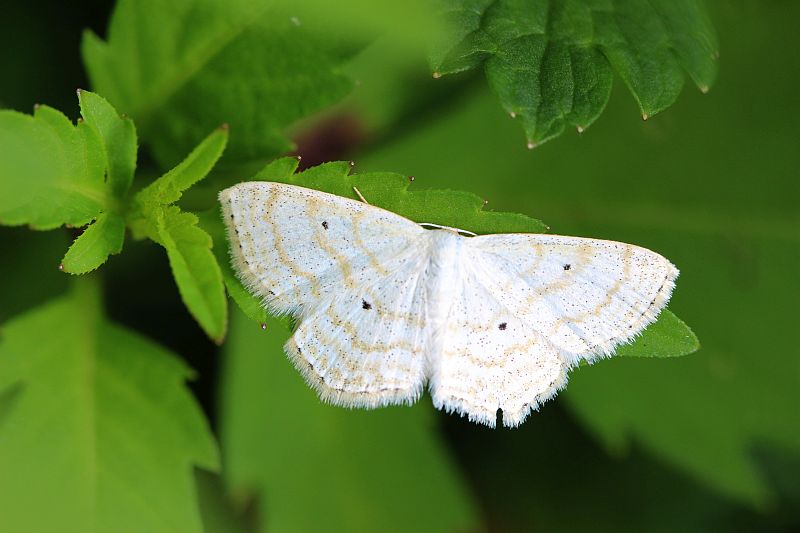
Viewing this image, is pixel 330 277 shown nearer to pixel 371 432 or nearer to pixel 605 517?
pixel 371 432

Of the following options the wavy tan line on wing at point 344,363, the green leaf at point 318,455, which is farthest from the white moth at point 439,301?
the green leaf at point 318,455

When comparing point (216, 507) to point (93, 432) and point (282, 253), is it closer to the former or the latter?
point (93, 432)

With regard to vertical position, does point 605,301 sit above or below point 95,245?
below

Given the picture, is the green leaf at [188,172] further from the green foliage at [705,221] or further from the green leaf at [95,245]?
the green foliage at [705,221]

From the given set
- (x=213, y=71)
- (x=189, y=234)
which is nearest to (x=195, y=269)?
(x=189, y=234)

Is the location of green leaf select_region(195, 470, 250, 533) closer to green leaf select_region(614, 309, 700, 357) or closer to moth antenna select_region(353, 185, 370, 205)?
moth antenna select_region(353, 185, 370, 205)
